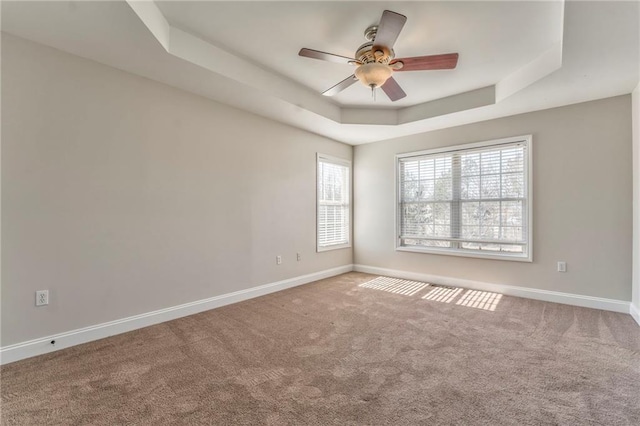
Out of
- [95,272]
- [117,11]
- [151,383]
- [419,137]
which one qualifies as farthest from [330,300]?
[117,11]

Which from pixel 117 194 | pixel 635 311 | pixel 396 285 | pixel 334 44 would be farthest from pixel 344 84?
pixel 635 311

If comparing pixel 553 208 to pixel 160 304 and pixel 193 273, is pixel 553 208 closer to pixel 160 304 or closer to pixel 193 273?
pixel 193 273

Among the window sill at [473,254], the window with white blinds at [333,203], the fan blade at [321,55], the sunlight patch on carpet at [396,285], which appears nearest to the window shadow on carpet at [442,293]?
the sunlight patch on carpet at [396,285]

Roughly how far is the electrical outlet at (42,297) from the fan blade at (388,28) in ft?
10.7

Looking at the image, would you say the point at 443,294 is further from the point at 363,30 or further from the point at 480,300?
the point at 363,30

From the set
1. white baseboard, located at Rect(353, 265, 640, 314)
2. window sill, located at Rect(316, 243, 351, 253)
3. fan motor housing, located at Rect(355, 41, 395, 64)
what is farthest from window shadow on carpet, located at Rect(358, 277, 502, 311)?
fan motor housing, located at Rect(355, 41, 395, 64)

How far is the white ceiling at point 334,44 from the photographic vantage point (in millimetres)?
2121

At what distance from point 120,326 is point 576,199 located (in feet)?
16.8

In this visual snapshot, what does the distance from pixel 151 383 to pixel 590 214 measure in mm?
4667

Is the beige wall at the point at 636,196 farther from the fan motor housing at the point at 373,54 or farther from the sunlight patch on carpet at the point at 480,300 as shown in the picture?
the fan motor housing at the point at 373,54

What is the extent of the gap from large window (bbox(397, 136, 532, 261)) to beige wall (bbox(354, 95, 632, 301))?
5.4 inches

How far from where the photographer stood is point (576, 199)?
3.52 meters

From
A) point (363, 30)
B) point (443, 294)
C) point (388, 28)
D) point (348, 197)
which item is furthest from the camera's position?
point (348, 197)

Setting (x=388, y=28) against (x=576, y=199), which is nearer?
(x=388, y=28)
